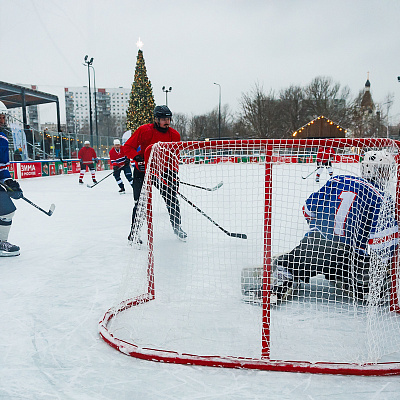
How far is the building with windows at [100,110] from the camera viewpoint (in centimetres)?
4378

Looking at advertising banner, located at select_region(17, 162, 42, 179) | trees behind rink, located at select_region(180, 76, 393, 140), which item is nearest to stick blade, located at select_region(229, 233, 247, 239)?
advertising banner, located at select_region(17, 162, 42, 179)

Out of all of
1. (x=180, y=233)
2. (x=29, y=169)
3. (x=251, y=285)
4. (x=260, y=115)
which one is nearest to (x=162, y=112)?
(x=180, y=233)

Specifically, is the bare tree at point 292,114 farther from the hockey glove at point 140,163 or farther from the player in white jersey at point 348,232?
the player in white jersey at point 348,232

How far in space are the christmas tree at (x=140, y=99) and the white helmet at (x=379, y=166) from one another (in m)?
19.5

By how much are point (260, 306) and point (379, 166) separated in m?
1.03

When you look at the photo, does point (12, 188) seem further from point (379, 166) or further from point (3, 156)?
point (379, 166)

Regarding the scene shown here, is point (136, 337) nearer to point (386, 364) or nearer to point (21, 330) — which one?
point (21, 330)

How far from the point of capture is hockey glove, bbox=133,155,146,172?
3.35 m

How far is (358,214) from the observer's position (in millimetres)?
1991

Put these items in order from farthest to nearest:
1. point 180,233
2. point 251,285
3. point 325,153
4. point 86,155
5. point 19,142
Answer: point 19,142, point 86,155, point 180,233, point 251,285, point 325,153

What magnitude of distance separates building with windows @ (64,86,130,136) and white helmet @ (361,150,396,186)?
38594 millimetres

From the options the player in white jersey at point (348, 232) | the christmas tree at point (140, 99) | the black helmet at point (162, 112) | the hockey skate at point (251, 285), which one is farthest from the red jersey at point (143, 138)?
the christmas tree at point (140, 99)

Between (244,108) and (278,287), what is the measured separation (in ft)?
103

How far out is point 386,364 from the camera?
154cm
